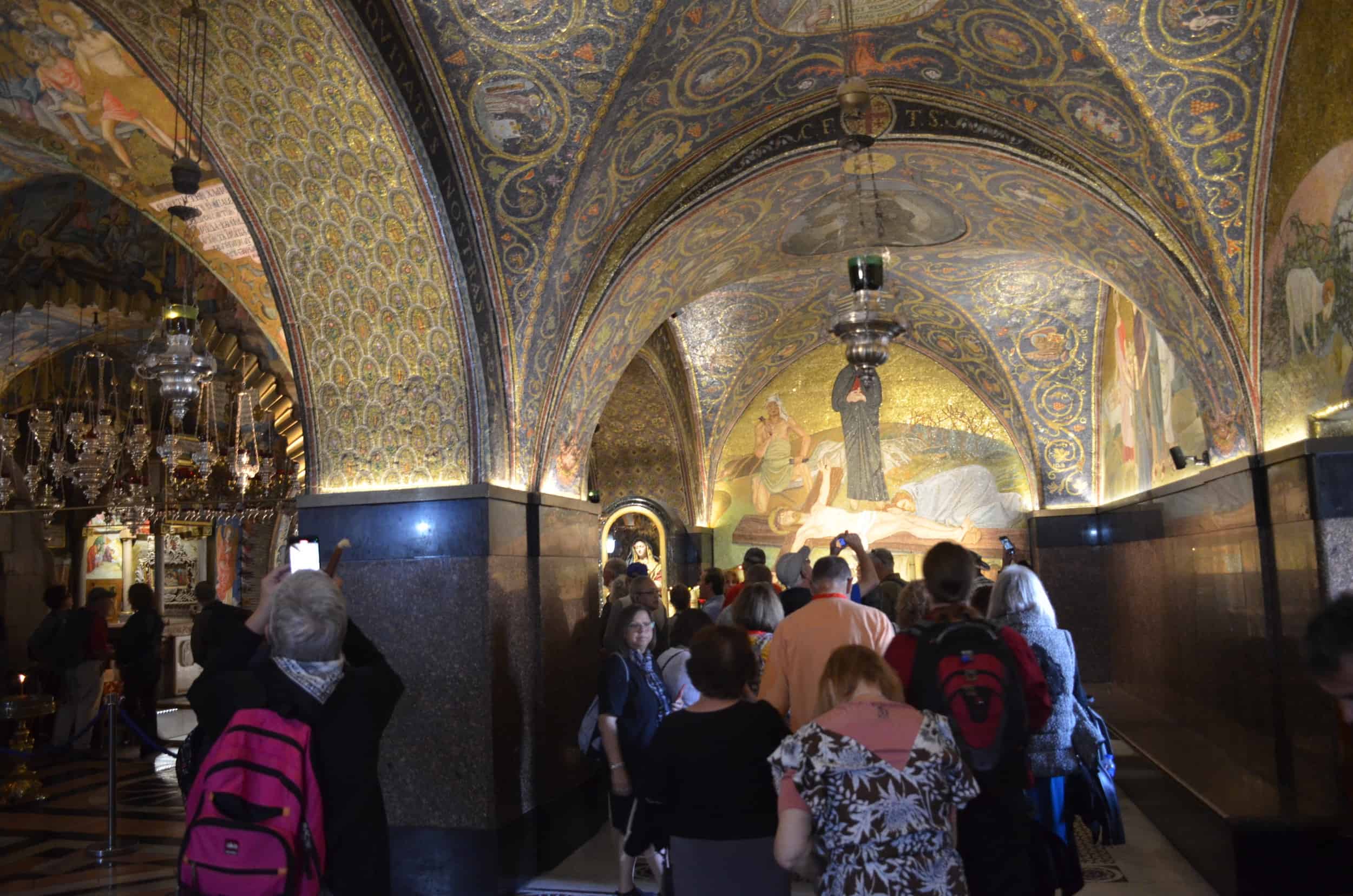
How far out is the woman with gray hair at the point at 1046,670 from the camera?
446 centimetres

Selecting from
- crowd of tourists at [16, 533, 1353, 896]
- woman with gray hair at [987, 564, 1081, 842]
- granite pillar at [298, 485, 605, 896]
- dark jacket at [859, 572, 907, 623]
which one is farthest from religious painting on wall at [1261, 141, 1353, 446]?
granite pillar at [298, 485, 605, 896]

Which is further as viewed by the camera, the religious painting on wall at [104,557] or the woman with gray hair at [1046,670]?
the religious painting on wall at [104,557]

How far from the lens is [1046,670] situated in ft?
14.7

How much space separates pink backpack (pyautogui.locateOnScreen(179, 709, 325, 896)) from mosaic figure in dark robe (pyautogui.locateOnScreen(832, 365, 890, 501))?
39.5 ft

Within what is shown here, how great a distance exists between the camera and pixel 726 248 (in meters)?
8.52

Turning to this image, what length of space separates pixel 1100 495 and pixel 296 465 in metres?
10.8

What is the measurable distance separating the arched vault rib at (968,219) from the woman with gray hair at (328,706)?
4568mm

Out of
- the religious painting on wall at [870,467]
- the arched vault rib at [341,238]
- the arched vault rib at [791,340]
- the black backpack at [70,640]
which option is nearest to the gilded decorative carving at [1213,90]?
the arched vault rib at [341,238]

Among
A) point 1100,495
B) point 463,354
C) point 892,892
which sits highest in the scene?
point 463,354

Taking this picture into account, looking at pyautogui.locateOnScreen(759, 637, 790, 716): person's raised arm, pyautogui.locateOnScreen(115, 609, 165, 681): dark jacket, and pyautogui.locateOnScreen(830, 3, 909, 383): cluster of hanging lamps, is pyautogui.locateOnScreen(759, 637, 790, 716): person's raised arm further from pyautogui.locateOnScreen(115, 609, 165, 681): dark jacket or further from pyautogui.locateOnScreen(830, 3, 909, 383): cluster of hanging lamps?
pyautogui.locateOnScreen(115, 609, 165, 681): dark jacket

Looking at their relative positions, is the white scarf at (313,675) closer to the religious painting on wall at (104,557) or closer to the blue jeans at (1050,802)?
the blue jeans at (1050,802)

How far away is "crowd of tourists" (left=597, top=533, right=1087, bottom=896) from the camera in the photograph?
8.29 ft

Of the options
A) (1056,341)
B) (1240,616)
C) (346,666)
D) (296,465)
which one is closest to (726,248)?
(1240,616)

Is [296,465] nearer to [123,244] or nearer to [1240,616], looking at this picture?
[123,244]
